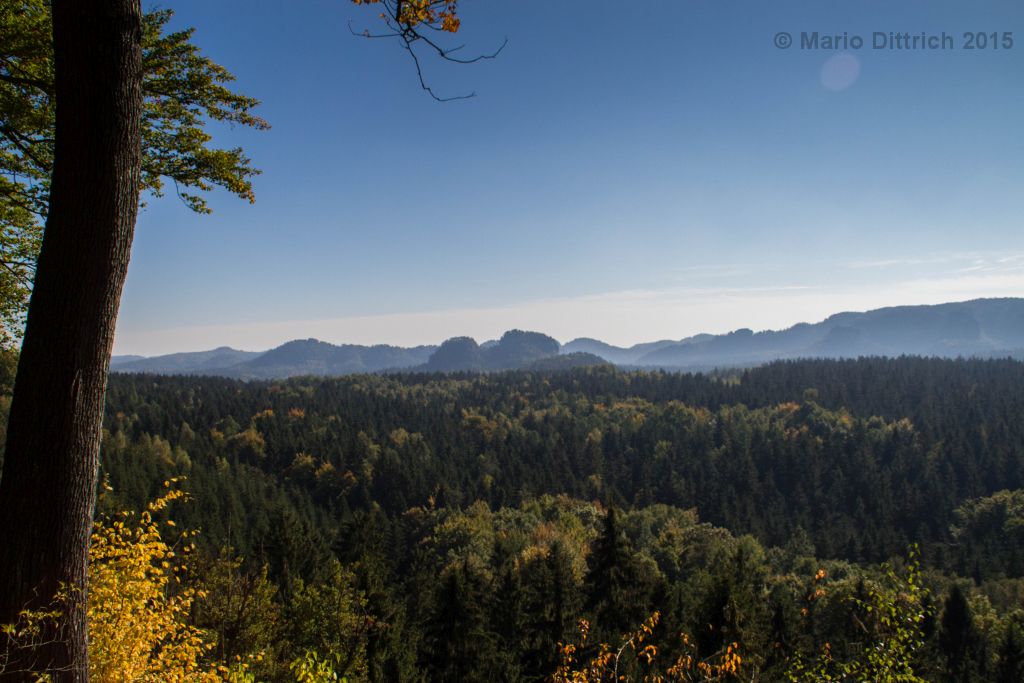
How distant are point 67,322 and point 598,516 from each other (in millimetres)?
73920

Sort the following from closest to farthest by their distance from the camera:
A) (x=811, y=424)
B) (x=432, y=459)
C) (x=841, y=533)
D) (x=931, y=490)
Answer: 1. (x=841, y=533)
2. (x=931, y=490)
3. (x=432, y=459)
4. (x=811, y=424)

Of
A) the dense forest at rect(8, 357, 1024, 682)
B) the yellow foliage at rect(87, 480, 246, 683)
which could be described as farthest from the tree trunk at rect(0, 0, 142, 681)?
the dense forest at rect(8, 357, 1024, 682)

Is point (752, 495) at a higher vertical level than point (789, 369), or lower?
lower

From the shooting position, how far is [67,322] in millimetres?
3877

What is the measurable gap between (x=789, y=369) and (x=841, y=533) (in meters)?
121

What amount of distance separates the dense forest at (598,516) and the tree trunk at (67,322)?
6338mm

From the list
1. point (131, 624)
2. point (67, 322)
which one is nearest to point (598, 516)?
point (131, 624)

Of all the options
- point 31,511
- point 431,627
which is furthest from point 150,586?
point 431,627

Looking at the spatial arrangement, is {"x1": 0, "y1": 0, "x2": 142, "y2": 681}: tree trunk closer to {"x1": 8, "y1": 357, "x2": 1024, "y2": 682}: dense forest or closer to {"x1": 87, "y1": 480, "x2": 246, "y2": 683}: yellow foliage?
{"x1": 87, "y1": 480, "x2": 246, "y2": 683}: yellow foliage

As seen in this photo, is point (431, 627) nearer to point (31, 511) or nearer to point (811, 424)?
point (31, 511)

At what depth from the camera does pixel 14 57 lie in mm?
7301

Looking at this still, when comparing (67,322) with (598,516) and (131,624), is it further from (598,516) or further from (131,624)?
(598,516)

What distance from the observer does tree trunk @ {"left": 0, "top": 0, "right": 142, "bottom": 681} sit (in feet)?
12.6

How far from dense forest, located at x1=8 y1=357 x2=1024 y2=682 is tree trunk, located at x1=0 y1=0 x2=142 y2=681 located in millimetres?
6338
